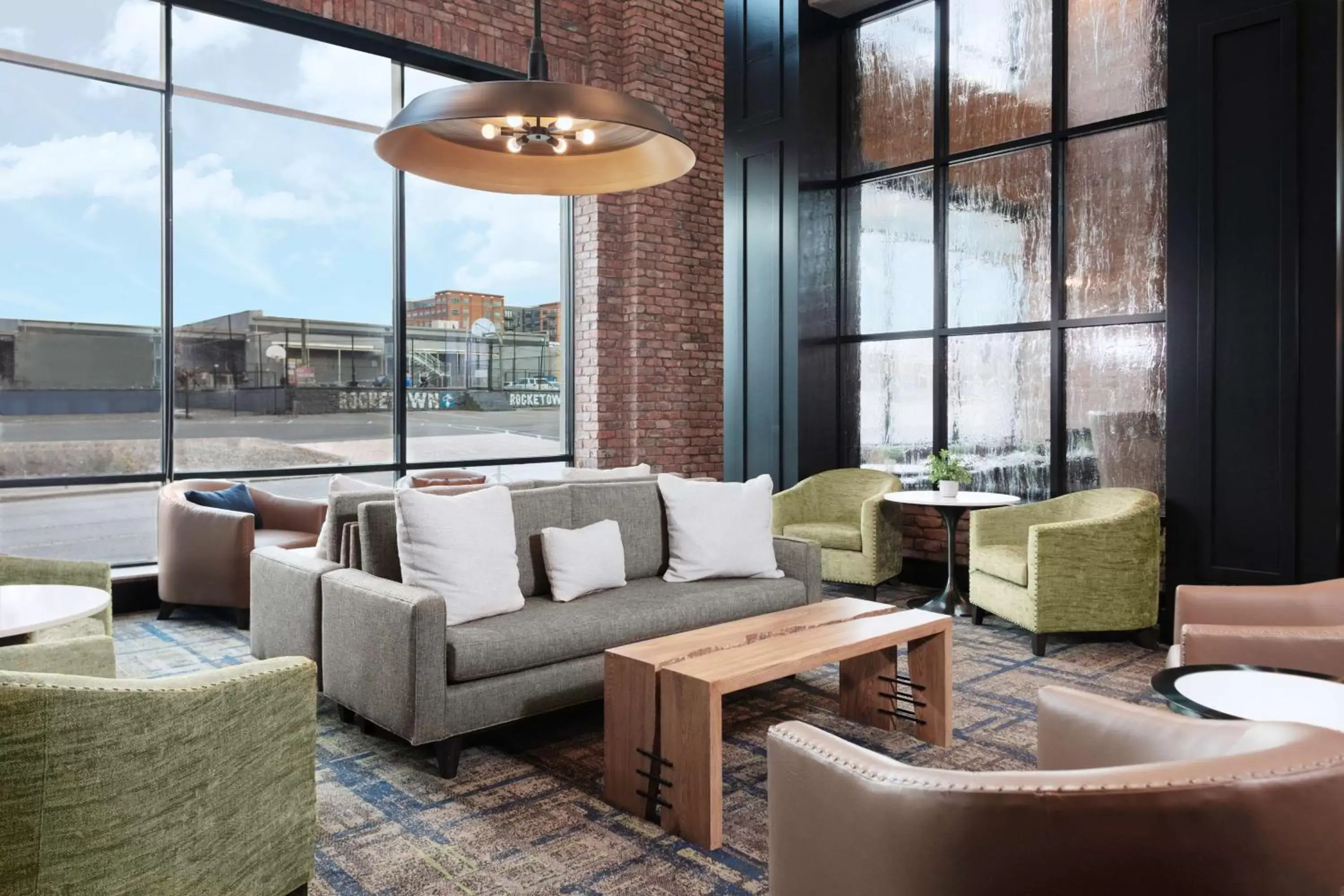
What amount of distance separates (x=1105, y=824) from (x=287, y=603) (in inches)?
121

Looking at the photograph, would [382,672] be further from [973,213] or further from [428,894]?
[973,213]

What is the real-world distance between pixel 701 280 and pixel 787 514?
2.75m

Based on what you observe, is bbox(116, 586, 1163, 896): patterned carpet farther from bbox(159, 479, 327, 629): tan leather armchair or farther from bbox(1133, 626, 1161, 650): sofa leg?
bbox(159, 479, 327, 629): tan leather armchair

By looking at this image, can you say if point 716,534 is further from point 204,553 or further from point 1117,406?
point 204,553

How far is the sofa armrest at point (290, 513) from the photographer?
17.8 feet

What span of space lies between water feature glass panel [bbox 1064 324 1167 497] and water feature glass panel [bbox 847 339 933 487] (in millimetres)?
950

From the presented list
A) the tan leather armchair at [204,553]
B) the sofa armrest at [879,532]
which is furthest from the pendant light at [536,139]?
the sofa armrest at [879,532]

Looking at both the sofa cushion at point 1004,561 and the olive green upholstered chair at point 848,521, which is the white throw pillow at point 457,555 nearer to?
the olive green upholstered chair at point 848,521

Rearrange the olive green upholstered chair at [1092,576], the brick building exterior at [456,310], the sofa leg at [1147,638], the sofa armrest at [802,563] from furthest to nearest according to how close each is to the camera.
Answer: the brick building exterior at [456,310]
the sofa leg at [1147,638]
the olive green upholstered chair at [1092,576]
the sofa armrest at [802,563]

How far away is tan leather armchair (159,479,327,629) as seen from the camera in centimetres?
484

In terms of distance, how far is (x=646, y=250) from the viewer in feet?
24.5

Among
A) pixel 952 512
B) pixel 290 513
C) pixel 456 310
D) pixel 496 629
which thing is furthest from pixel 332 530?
pixel 456 310

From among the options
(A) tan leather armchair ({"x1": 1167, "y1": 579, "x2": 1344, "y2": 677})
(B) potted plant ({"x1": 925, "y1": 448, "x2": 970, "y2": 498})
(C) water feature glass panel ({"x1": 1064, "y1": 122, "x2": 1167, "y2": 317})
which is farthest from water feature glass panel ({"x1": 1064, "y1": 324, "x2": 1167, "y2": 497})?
(A) tan leather armchair ({"x1": 1167, "y1": 579, "x2": 1344, "y2": 677})

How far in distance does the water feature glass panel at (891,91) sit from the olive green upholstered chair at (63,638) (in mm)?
5201
